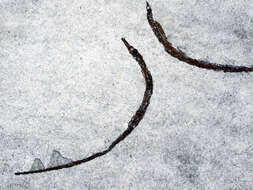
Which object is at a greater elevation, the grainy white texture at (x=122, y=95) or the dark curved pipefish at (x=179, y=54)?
the dark curved pipefish at (x=179, y=54)

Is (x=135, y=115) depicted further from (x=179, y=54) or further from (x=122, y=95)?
(x=179, y=54)

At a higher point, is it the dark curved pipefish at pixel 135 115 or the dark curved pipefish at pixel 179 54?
the dark curved pipefish at pixel 179 54

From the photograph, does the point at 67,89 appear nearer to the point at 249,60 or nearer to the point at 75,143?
the point at 75,143

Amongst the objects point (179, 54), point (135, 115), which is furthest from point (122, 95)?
point (179, 54)

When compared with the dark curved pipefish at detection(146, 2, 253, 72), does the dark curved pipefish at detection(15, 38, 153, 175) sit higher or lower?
lower
